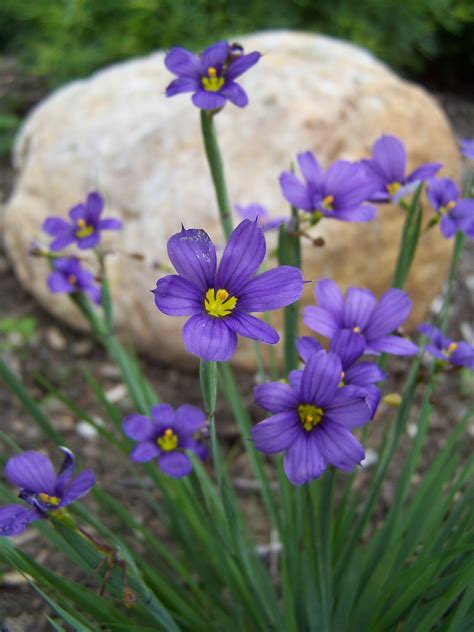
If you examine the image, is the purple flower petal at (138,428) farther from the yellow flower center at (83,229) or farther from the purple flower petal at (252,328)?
the purple flower petal at (252,328)

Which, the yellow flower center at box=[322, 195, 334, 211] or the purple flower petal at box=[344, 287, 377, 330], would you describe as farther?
the yellow flower center at box=[322, 195, 334, 211]

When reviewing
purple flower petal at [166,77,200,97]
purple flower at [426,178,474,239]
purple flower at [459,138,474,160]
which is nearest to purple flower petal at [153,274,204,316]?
purple flower petal at [166,77,200,97]

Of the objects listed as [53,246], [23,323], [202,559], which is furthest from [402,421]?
[23,323]

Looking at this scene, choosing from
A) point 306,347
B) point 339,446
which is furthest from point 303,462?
point 306,347

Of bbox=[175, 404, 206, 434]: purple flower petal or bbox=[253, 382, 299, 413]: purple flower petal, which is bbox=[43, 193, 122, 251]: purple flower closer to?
bbox=[175, 404, 206, 434]: purple flower petal

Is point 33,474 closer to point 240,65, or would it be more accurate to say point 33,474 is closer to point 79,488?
point 79,488
